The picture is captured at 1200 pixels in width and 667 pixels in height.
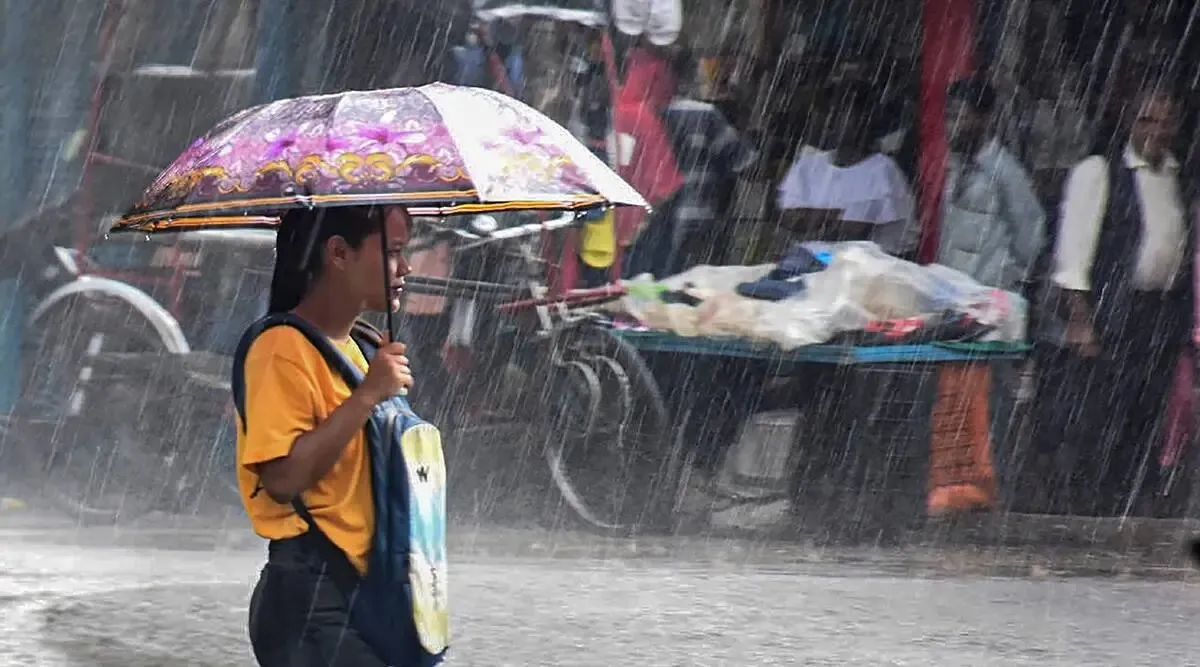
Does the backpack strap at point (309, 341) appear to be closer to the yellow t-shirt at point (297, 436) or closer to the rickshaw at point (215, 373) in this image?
the yellow t-shirt at point (297, 436)

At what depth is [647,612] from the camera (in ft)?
23.6

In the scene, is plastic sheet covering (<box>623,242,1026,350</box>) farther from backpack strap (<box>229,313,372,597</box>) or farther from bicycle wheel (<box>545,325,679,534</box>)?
backpack strap (<box>229,313,372,597</box>)

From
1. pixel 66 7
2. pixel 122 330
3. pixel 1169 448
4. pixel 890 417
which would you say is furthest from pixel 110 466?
pixel 1169 448

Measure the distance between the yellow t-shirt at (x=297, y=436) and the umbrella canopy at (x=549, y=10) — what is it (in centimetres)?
A: 752

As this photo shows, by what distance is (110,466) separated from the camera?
984 cm

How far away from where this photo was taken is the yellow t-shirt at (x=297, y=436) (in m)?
3.04

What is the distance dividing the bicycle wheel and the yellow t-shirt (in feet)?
20.0

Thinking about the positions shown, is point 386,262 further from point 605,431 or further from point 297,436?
point 605,431

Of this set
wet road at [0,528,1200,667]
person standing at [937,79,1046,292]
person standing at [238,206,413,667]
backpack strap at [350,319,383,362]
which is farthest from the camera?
person standing at [937,79,1046,292]

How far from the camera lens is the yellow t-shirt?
3.04 m

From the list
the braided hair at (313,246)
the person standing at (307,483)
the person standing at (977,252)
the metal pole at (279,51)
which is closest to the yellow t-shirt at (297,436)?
the person standing at (307,483)

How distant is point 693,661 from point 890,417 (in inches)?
151

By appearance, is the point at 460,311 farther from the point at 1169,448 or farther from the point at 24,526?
the point at 1169,448

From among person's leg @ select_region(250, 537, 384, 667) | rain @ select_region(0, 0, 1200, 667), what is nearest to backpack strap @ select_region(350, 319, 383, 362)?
person's leg @ select_region(250, 537, 384, 667)
